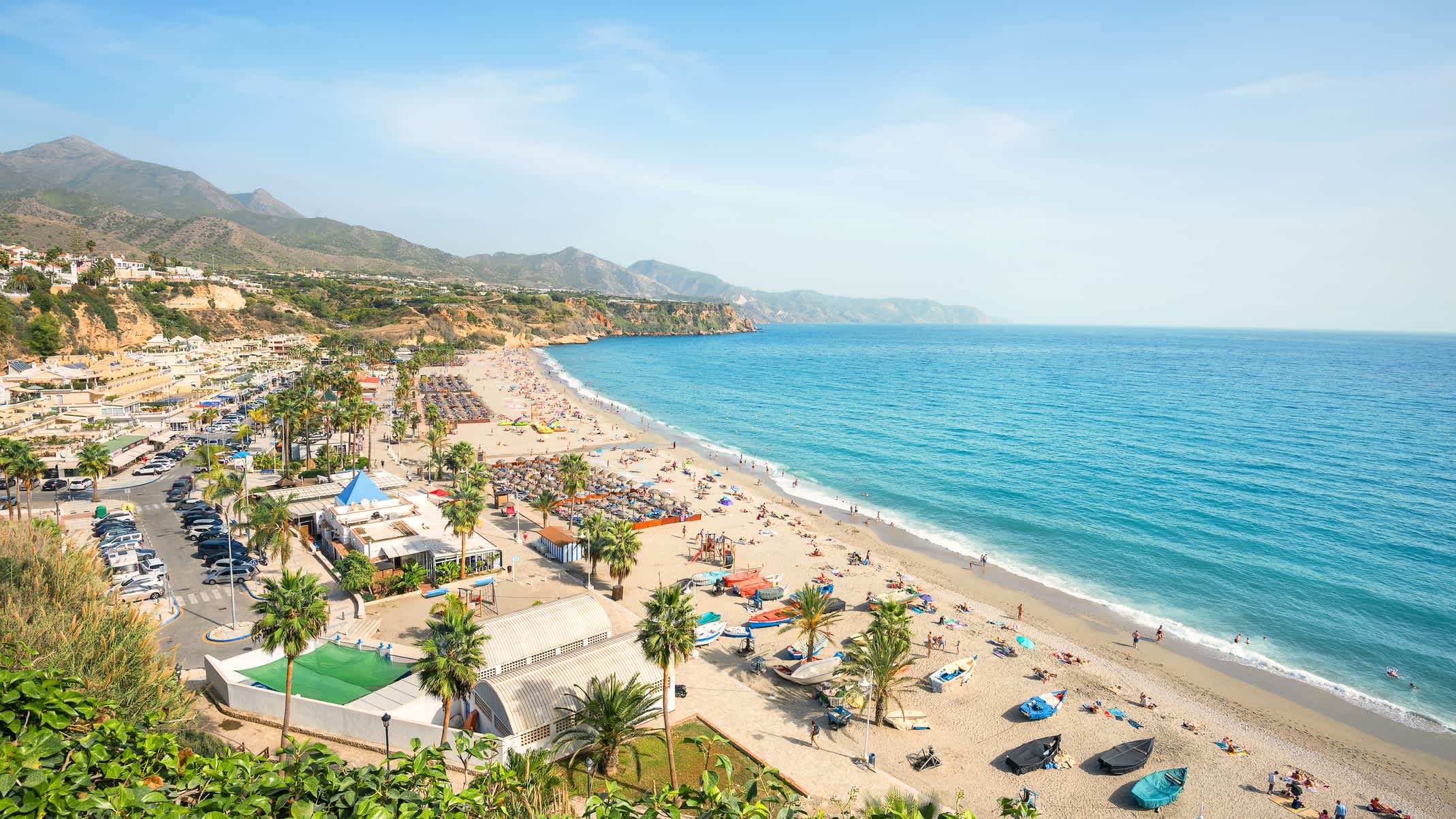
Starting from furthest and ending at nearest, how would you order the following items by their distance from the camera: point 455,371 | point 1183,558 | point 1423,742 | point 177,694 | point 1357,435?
point 455,371 < point 1357,435 < point 1183,558 < point 1423,742 < point 177,694

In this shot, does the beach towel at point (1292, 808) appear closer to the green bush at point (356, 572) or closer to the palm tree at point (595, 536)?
the palm tree at point (595, 536)

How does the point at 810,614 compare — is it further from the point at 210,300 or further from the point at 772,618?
the point at 210,300

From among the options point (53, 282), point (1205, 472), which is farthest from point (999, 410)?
point (53, 282)

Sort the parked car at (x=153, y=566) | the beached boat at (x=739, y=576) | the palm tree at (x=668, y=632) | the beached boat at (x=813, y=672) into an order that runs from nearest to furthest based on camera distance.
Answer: the palm tree at (x=668, y=632) < the beached boat at (x=813, y=672) < the parked car at (x=153, y=566) < the beached boat at (x=739, y=576)

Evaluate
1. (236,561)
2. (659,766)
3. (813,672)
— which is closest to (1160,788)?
(813,672)

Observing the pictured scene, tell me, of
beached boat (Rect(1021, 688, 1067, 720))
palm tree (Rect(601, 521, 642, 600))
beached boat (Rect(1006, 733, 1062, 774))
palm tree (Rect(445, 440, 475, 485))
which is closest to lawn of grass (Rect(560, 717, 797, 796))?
beached boat (Rect(1006, 733, 1062, 774))

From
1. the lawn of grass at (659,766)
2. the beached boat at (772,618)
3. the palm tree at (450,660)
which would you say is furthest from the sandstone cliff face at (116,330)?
the lawn of grass at (659,766)

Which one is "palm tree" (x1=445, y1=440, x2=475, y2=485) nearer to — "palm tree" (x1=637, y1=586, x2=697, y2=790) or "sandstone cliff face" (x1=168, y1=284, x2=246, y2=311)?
"palm tree" (x1=637, y1=586, x2=697, y2=790)

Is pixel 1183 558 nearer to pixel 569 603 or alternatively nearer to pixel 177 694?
pixel 569 603
